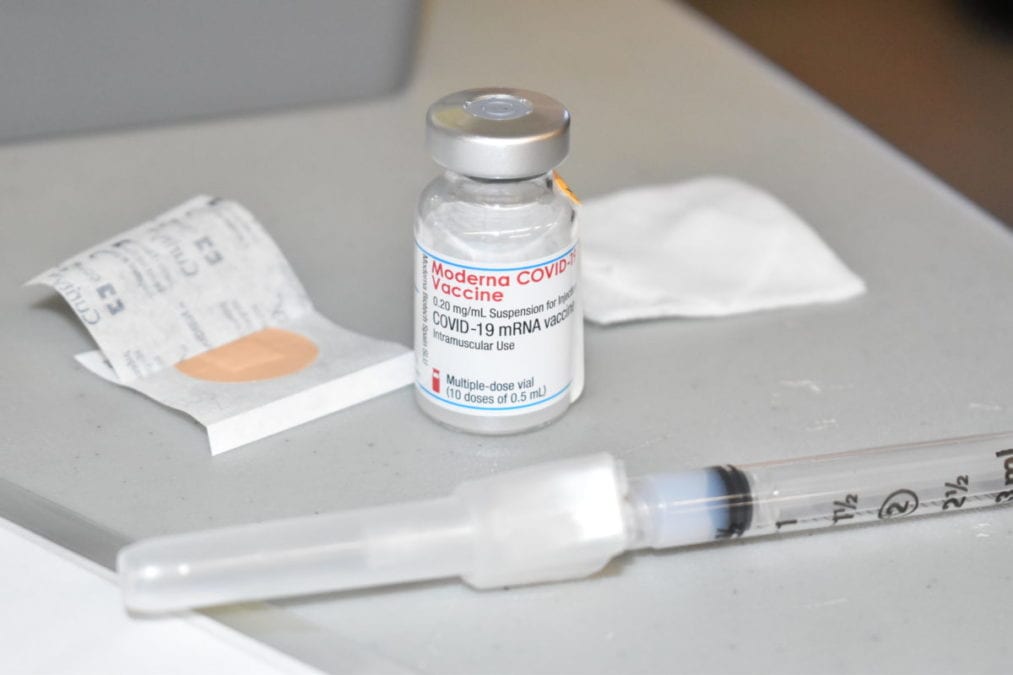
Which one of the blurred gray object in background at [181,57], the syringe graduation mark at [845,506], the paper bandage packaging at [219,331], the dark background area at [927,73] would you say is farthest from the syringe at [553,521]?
the blurred gray object in background at [181,57]

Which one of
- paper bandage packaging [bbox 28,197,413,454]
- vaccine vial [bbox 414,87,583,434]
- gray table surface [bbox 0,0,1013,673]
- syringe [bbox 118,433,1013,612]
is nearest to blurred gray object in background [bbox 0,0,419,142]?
gray table surface [bbox 0,0,1013,673]

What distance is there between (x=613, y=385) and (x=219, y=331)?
19cm

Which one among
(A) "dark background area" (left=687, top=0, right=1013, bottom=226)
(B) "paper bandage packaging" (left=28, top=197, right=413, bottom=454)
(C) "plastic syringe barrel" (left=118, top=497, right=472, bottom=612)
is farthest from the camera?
(A) "dark background area" (left=687, top=0, right=1013, bottom=226)

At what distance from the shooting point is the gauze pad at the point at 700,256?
66 centimetres

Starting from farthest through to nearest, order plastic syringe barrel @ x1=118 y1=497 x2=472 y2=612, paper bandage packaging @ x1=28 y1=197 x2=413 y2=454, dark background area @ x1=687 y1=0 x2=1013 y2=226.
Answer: dark background area @ x1=687 y1=0 x2=1013 y2=226 → paper bandage packaging @ x1=28 y1=197 x2=413 y2=454 → plastic syringe barrel @ x1=118 y1=497 x2=472 y2=612

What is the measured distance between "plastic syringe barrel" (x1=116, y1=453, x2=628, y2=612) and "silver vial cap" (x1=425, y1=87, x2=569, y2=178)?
0.12m

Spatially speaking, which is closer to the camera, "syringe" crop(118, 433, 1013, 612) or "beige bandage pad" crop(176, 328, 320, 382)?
"syringe" crop(118, 433, 1013, 612)

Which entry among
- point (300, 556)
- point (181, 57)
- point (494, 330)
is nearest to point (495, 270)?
point (494, 330)

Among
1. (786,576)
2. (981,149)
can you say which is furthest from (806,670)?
(981,149)

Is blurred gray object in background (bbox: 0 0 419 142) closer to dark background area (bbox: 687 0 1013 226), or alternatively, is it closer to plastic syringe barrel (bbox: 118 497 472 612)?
dark background area (bbox: 687 0 1013 226)

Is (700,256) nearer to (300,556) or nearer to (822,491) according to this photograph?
(822,491)

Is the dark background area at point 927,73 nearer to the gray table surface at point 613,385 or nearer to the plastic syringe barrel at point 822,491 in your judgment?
the gray table surface at point 613,385

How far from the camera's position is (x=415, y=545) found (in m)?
0.46

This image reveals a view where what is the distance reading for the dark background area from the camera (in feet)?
2.30
